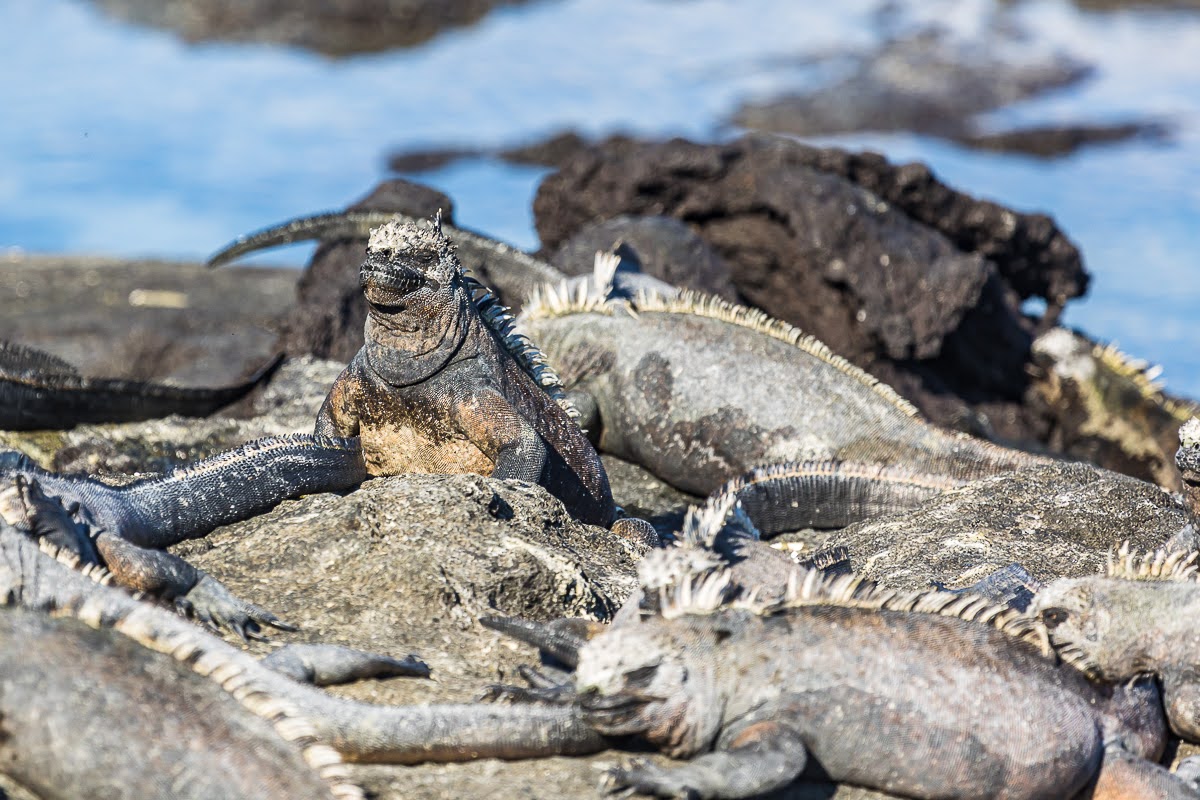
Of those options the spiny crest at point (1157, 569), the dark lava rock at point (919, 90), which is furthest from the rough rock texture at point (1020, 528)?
the dark lava rock at point (919, 90)

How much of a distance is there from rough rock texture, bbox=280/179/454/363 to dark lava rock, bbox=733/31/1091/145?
13330mm

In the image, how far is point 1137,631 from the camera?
3.40 metres

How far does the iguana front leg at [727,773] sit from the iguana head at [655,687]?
0.27 ft

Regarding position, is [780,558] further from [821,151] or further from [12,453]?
[821,151]

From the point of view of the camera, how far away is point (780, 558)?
3584 millimetres

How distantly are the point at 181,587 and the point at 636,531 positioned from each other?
1.83 metres

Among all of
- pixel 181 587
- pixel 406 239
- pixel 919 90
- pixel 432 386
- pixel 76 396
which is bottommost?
pixel 76 396

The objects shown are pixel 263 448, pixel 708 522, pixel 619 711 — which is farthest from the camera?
pixel 263 448

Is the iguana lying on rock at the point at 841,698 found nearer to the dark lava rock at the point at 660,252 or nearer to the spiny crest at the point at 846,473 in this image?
the spiny crest at the point at 846,473

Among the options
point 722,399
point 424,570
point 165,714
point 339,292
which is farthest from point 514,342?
point 339,292

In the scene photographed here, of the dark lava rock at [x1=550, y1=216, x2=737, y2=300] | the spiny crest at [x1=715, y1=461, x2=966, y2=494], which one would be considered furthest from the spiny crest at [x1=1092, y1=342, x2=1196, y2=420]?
the spiny crest at [x1=715, y1=461, x2=966, y2=494]

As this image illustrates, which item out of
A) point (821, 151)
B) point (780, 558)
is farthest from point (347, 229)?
point (780, 558)

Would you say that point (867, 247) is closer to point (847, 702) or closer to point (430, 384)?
→ point (430, 384)

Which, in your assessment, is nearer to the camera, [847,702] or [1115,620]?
[847,702]
